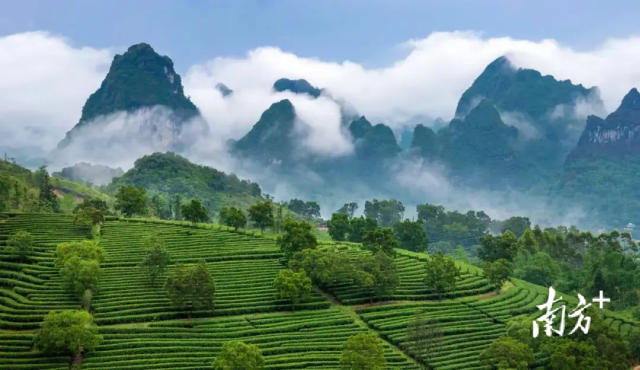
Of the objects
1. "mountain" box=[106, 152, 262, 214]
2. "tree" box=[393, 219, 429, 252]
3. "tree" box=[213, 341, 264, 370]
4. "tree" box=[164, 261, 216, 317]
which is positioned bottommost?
"tree" box=[213, 341, 264, 370]

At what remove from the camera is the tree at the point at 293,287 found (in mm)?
57844

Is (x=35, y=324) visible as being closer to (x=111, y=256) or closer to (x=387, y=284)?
(x=111, y=256)

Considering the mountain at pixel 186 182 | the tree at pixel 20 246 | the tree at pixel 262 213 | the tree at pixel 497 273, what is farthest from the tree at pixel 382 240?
the mountain at pixel 186 182

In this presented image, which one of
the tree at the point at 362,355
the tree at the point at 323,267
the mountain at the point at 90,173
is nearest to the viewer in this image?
the tree at the point at 362,355

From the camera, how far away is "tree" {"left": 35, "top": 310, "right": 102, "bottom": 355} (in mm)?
44656

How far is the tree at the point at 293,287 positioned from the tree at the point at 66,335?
17.6 metres

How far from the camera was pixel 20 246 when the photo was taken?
2474 inches

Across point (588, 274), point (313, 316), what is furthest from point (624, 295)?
point (313, 316)

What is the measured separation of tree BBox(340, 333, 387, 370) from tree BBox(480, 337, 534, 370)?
838 centimetres

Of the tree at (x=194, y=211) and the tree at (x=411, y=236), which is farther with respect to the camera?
the tree at (x=411, y=236)

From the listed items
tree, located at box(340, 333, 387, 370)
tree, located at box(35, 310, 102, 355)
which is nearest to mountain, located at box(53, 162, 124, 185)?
tree, located at box(35, 310, 102, 355)

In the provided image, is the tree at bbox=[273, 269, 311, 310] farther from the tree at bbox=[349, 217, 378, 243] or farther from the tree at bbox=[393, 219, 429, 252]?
the tree at bbox=[393, 219, 429, 252]

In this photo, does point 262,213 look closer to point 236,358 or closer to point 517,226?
point 236,358

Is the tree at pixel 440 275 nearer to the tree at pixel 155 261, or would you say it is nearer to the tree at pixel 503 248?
the tree at pixel 503 248
